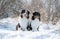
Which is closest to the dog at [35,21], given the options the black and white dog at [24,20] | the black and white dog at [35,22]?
the black and white dog at [35,22]

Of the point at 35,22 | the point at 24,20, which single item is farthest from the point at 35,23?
the point at 24,20

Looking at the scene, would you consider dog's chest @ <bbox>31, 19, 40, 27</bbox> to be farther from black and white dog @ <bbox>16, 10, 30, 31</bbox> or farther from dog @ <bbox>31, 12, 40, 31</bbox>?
black and white dog @ <bbox>16, 10, 30, 31</bbox>

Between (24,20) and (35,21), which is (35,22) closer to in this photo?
(35,21)

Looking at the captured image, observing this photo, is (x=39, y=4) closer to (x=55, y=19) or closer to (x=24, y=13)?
(x=55, y=19)

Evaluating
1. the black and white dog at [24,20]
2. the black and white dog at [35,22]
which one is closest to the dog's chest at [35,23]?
the black and white dog at [35,22]

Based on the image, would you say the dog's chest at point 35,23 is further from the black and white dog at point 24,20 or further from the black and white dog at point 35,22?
the black and white dog at point 24,20

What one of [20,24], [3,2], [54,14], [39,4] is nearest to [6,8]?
[3,2]

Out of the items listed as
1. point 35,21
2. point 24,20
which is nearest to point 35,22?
point 35,21

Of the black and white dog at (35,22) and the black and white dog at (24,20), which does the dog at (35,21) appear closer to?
the black and white dog at (35,22)

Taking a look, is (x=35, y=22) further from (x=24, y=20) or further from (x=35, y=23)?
(x=24, y=20)

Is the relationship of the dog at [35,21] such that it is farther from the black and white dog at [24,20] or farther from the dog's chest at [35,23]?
the black and white dog at [24,20]

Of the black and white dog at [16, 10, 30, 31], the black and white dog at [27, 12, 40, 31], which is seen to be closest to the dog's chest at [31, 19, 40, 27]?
the black and white dog at [27, 12, 40, 31]

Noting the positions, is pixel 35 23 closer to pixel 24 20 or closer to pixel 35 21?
pixel 35 21

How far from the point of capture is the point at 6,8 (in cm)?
573
